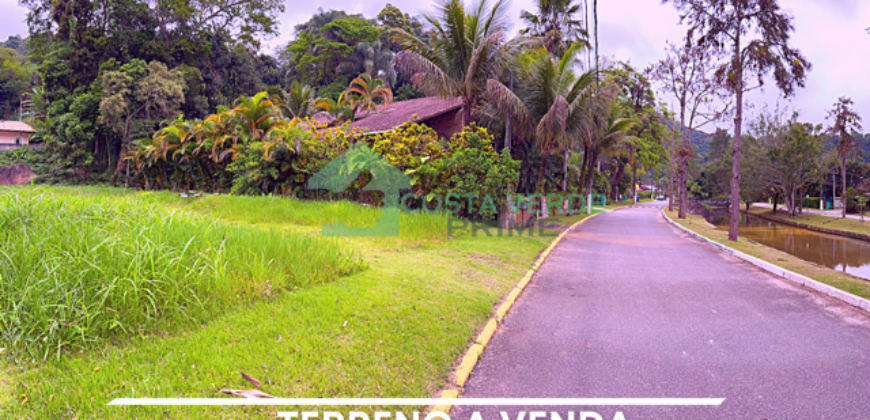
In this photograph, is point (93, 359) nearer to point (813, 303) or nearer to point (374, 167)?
point (813, 303)

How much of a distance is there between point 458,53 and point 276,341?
13683 millimetres

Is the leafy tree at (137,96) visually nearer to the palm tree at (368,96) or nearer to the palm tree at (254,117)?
the palm tree at (368,96)

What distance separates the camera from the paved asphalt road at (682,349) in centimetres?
396

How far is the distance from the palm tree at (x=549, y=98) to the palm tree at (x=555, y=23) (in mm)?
5897

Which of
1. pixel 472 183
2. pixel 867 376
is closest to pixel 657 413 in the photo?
pixel 867 376

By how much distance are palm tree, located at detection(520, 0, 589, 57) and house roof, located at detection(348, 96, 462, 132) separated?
7749 mm

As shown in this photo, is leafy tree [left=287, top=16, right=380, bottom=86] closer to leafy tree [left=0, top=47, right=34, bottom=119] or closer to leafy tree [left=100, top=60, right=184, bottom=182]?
leafy tree [left=100, top=60, right=184, bottom=182]

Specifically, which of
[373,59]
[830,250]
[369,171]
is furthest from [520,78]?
[373,59]

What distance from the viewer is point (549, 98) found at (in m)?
19.5

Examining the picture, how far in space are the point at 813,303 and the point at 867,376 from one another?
11.1ft

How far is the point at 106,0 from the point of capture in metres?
30.4

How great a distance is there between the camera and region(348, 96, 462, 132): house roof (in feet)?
63.5

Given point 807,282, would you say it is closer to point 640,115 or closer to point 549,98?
point 549,98

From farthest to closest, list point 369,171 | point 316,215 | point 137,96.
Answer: point 137,96 < point 369,171 < point 316,215
